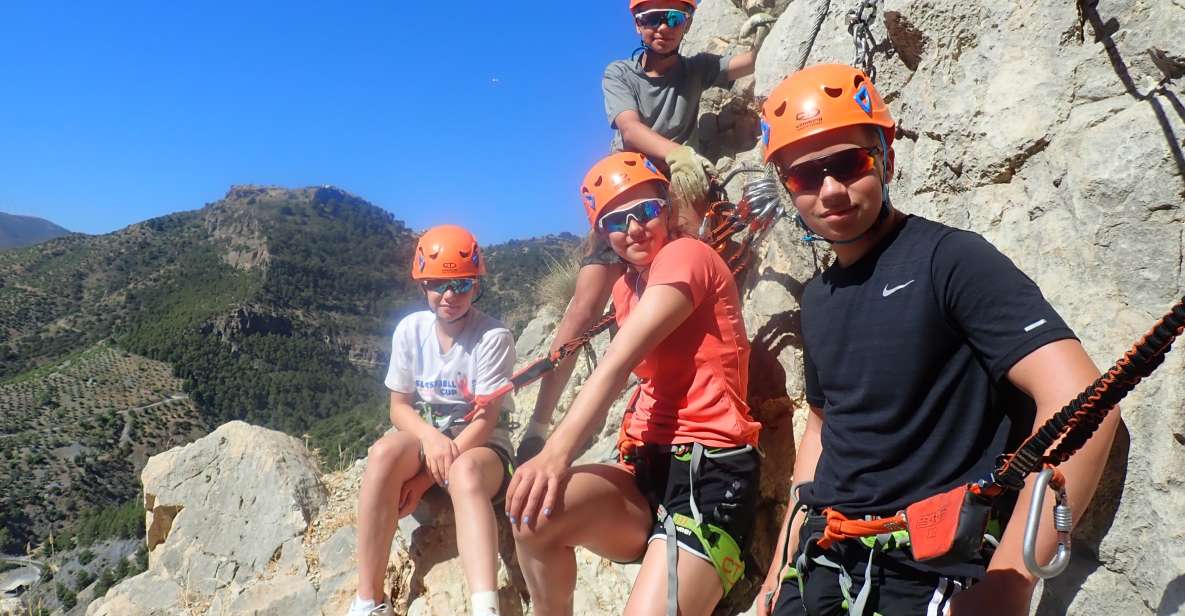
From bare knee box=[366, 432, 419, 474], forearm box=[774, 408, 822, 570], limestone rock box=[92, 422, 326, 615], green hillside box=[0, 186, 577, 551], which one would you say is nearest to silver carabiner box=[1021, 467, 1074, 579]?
forearm box=[774, 408, 822, 570]

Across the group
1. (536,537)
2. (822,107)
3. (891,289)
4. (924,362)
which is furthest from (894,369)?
(536,537)

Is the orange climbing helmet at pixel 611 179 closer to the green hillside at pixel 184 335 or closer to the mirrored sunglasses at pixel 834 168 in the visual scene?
the mirrored sunglasses at pixel 834 168

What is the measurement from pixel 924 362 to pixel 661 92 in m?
3.63

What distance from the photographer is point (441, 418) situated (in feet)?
15.0

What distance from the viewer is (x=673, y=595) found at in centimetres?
280

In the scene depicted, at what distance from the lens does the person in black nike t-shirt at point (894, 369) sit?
1.80 meters

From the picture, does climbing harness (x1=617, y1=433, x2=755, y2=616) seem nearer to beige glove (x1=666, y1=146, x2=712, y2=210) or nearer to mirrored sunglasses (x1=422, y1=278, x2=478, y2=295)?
beige glove (x1=666, y1=146, x2=712, y2=210)

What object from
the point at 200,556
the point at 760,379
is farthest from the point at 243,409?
the point at 760,379

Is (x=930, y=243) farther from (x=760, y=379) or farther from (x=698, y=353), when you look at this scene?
(x=760, y=379)

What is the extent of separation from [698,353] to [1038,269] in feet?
4.32

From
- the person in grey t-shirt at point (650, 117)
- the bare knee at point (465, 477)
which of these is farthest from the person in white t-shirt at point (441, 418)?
the person in grey t-shirt at point (650, 117)

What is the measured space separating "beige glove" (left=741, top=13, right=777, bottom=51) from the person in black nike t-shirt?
122 inches

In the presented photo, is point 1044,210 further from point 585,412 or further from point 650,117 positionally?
point 650,117

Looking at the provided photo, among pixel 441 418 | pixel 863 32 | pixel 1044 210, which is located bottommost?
pixel 441 418
